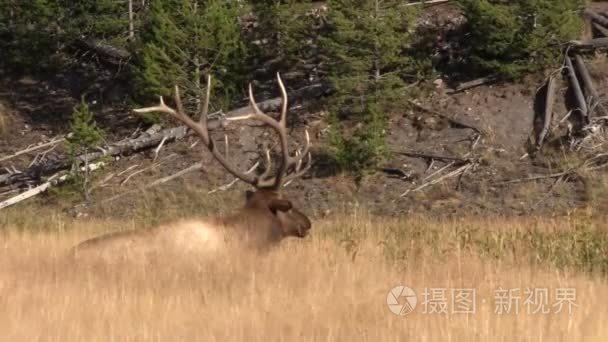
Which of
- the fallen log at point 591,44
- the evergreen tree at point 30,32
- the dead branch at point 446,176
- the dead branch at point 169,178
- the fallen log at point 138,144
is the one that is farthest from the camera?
the evergreen tree at point 30,32

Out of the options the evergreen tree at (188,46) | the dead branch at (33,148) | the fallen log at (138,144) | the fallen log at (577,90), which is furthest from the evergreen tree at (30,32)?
the fallen log at (577,90)

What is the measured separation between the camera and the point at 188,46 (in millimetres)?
20578

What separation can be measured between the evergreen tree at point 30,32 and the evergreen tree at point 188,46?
4198mm

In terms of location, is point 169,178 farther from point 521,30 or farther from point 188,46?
point 521,30

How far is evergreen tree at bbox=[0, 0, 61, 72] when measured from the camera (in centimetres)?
2447

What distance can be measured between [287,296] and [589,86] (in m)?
15.5

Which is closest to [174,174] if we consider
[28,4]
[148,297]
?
[28,4]

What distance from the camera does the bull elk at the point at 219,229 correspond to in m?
8.56

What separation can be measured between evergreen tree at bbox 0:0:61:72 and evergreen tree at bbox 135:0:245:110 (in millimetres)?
4198

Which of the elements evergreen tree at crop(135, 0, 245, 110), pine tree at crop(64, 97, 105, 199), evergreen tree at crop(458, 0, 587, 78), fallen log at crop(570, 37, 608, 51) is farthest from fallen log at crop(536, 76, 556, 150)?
pine tree at crop(64, 97, 105, 199)

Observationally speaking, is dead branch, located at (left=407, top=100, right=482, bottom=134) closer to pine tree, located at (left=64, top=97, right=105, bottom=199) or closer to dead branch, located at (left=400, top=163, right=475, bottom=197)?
dead branch, located at (left=400, top=163, right=475, bottom=197)

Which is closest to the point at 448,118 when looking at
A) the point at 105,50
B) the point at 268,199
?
the point at 105,50

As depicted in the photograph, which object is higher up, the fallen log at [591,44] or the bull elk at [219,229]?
the bull elk at [219,229]

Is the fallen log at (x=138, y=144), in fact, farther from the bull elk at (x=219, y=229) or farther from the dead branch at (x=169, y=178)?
the bull elk at (x=219, y=229)
